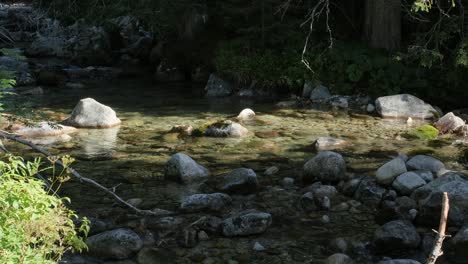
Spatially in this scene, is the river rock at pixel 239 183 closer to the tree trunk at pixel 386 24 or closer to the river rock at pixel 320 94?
the river rock at pixel 320 94

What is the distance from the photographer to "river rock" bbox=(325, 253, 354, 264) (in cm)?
503

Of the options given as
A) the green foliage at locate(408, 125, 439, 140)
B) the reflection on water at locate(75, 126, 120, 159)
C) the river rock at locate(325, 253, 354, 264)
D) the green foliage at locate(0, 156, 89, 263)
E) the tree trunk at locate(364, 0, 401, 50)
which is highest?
the tree trunk at locate(364, 0, 401, 50)

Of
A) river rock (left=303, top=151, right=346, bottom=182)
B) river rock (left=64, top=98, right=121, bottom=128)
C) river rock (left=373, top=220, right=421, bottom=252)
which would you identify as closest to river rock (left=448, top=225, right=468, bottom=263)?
river rock (left=373, top=220, right=421, bottom=252)

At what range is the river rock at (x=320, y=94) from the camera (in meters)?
13.7

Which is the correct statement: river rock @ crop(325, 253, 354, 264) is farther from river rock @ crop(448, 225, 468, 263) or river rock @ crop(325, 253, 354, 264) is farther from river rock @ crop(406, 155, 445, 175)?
river rock @ crop(406, 155, 445, 175)

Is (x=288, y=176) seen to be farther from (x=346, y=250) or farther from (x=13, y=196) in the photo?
(x=13, y=196)

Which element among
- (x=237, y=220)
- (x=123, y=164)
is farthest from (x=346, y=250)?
(x=123, y=164)

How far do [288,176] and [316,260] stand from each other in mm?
2586

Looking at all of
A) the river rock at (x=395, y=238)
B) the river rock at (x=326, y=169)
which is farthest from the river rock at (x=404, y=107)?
the river rock at (x=395, y=238)

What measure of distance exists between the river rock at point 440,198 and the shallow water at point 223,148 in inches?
23.6

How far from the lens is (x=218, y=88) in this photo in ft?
50.6

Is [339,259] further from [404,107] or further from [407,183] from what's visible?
[404,107]

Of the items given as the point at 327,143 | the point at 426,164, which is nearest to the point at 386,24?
the point at 327,143

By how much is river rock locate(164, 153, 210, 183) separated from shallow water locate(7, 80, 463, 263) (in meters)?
0.15
